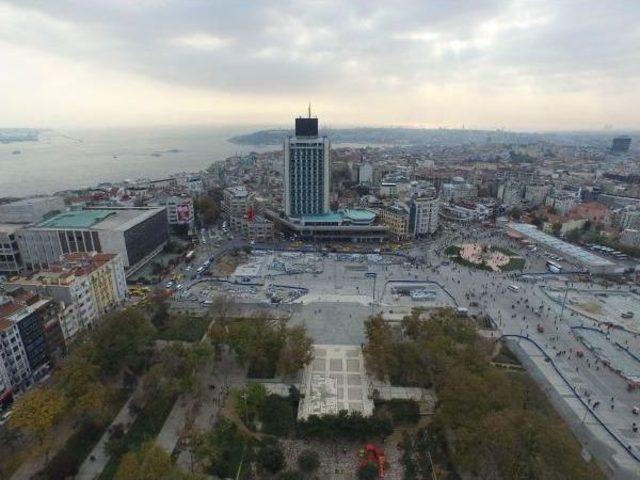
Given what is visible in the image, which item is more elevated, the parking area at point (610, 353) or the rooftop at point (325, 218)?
the rooftop at point (325, 218)

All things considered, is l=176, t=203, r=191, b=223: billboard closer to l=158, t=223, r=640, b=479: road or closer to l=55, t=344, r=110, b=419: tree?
l=158, t=223, r=640, b=479: road

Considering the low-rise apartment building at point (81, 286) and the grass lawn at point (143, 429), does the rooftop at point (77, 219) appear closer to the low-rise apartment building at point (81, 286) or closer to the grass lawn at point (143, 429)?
the low-rise apartment building at point (81, 286)

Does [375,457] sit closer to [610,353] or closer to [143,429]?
[143,429]

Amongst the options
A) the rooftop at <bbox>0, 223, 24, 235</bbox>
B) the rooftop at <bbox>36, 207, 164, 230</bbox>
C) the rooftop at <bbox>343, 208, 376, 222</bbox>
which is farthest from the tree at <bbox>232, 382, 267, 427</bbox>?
Result: the rooftop at <bbox>0, 223, 24, 235</bbox>

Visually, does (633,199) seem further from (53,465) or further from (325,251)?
(53,465)

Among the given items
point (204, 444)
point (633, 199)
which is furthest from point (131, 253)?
point (633, 199)

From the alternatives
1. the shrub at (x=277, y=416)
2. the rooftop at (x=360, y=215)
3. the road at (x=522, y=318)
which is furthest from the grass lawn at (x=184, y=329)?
the rooftop at (x=360, y=215)
